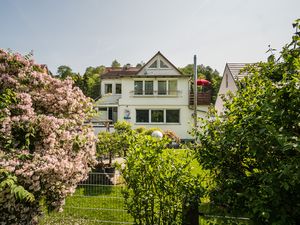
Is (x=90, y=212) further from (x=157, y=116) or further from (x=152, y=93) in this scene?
(x=152, y=93)

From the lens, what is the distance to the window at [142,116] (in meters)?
27.3

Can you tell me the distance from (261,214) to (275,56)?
187 centimetres

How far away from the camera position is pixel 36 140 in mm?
4395

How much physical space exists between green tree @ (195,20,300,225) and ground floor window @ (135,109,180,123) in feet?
76.3

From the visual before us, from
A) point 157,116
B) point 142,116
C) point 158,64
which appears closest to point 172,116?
point 157,116

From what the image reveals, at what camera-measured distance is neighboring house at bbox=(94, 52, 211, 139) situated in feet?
86.9

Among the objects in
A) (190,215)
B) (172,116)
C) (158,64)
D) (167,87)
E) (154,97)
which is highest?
(158,64)

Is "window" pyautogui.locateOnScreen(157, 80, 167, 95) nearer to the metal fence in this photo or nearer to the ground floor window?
the ground floor window

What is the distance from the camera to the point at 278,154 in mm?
2623

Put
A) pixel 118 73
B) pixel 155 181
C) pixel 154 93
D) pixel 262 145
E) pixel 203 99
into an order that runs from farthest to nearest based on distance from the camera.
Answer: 1. pixel 118 73
2. pixel 203 99
3. pixel 154 93
4. pixel 155 181
5. pixel 262 145

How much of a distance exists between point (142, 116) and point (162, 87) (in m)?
3.77

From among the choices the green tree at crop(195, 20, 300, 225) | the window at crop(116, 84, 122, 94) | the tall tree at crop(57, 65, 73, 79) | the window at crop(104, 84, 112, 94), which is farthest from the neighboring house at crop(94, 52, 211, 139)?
the green tree at crop(195, 20, 300, 225)

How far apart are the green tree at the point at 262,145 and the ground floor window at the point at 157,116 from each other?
76.3 feet

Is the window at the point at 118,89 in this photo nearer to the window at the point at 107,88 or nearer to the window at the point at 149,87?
the window at the point at 107,88
